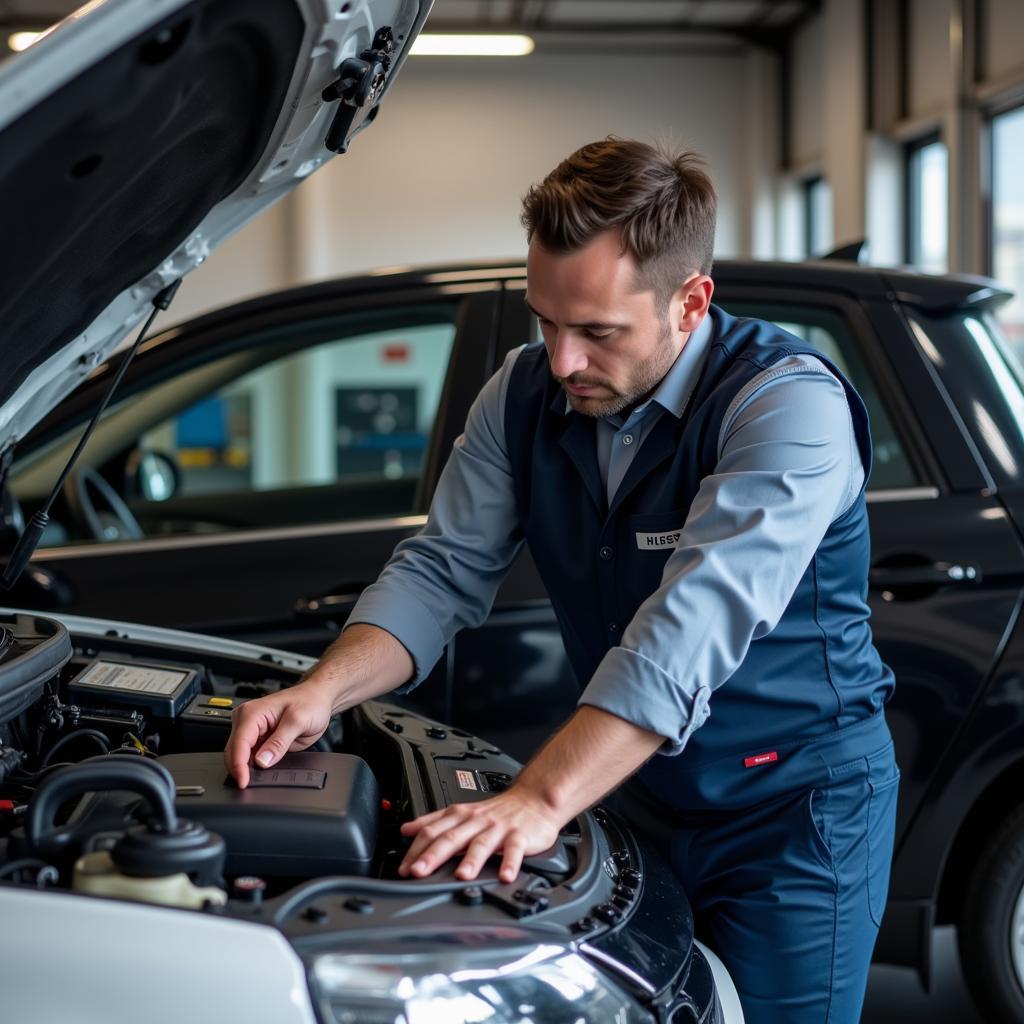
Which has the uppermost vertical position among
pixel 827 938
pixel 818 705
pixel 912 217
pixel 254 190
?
pixel 912 217

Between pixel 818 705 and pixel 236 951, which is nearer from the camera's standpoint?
pixel 236 951

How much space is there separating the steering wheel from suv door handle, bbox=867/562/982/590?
154 cm

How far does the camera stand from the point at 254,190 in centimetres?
174

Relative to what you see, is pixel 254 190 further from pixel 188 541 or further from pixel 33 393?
pixel 188 541

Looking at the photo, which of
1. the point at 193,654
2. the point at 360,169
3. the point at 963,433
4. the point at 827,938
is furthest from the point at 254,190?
the point at 360,169

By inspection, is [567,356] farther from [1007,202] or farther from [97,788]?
[1007,202]

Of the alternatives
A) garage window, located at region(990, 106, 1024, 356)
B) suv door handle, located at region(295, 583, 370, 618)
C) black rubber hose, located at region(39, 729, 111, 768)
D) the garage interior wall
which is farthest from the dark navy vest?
the garage interior wall

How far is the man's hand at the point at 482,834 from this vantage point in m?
1.18

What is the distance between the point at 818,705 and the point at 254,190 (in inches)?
39.5

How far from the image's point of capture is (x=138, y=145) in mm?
1310

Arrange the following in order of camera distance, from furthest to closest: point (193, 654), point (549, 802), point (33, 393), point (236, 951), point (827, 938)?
point (193, 654) < point (33, 393) < point (827, 938) < point (549, 802) < point (236, 951)

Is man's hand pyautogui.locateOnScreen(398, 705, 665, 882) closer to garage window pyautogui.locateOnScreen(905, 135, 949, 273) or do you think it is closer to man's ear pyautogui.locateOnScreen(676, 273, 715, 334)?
man's ear pyautogui.locateOnScreen(676, 273, 715, 334)

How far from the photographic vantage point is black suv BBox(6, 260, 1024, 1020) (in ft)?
7.32

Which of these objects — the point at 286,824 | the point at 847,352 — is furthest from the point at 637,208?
the point at 847,352
